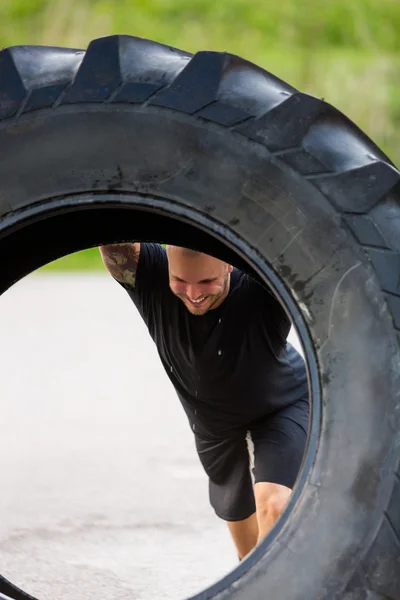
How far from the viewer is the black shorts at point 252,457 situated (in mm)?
3570

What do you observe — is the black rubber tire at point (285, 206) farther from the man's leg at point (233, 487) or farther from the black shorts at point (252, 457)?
the man's leg at point (233, 487)

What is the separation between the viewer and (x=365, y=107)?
65.9 feet

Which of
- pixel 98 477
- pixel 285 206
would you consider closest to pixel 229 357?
pixel 285 206

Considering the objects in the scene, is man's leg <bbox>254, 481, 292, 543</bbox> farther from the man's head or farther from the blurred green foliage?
the blurred green foliage

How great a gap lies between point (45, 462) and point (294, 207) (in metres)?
3.71

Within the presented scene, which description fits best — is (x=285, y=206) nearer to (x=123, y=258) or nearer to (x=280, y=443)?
(x=123, y=258)

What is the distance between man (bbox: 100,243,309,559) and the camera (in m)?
3.41

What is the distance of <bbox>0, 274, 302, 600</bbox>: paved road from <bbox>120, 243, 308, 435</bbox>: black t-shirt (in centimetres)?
64

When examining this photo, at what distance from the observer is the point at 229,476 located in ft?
12.8

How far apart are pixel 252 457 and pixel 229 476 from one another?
18cm

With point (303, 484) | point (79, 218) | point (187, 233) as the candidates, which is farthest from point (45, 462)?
point (303, 484)

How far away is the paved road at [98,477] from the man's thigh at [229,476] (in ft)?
0.78

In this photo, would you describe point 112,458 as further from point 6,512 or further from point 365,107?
point 365,107

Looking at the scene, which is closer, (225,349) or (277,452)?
(225,349)
